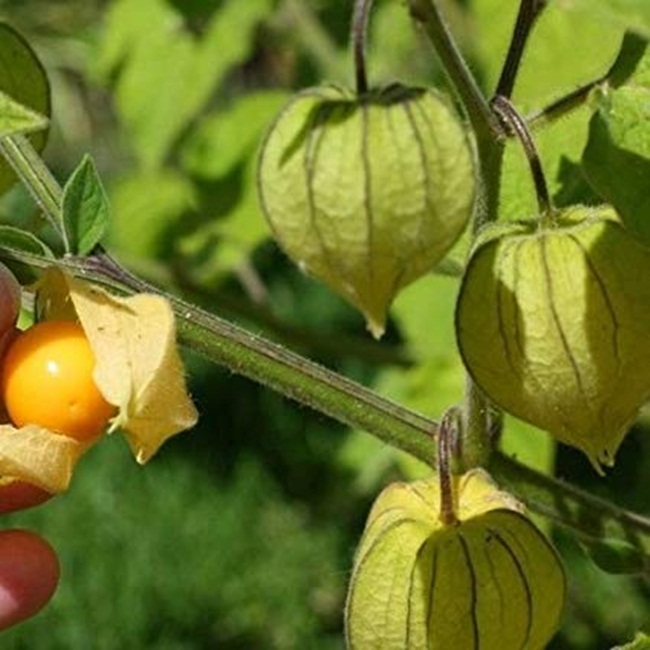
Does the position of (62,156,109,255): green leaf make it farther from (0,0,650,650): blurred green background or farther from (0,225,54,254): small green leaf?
(0,0,650,650): blurred green background

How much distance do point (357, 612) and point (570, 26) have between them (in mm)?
601

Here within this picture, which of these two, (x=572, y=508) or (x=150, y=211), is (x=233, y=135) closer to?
(x=150, y=211)

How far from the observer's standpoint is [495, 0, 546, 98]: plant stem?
85 cm

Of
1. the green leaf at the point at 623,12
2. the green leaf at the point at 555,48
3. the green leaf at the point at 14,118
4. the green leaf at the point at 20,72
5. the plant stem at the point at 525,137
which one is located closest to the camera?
the green leaf at the point at 623,12

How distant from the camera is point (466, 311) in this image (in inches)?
32.4

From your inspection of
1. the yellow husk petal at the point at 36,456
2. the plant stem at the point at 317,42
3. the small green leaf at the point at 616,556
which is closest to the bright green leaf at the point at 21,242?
the yellow husk petal at the point at 36,456

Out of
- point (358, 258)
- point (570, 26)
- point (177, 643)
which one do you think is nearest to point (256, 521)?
point (177, 643)

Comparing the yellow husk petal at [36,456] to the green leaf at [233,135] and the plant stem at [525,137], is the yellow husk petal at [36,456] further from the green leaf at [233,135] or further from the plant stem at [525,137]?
the green leaf at [233,135]

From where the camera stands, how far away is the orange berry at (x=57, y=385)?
82cm

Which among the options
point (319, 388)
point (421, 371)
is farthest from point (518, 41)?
point (421, 371)

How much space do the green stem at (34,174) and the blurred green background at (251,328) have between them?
0.36ft

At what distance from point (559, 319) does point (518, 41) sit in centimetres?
13

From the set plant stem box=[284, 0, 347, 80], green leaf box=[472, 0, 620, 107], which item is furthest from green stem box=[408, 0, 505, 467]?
plant stem box=[284, 0, 347, 80]

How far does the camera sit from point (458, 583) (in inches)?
33.8
